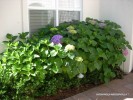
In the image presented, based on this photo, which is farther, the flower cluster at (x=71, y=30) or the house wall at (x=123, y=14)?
the house wall at (x=123, y=14)

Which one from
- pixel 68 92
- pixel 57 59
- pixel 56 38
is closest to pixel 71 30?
pixel 56 38

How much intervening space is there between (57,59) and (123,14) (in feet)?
7.00

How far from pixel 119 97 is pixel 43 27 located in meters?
2.05

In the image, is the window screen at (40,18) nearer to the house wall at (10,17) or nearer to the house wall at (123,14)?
the house wall at (10,17)

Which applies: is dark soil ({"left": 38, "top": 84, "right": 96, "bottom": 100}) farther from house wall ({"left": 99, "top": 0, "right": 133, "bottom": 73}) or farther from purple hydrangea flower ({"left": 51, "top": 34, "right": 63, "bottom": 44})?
house wall ({"left": 99, "top": 0, "right": 133, "bottom": 73})

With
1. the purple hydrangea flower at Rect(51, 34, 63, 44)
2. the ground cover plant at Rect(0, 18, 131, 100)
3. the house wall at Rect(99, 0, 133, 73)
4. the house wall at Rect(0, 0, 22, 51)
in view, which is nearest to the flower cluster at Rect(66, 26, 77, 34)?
the ground cover plant at Rect(0, 18, 131, 100)

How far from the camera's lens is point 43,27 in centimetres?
417

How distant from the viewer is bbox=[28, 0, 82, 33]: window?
13.2ft

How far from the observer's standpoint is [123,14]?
4.39 metres

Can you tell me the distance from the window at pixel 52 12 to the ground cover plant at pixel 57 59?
0.27m

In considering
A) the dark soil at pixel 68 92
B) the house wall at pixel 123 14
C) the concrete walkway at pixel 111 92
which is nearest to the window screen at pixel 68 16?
the house wall at pixel 123 14

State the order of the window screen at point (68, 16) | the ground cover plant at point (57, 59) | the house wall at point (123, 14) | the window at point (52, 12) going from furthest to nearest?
the window screen at point (68, 16)
the house wall at point (123, 14)
the window at point (52, 12)
the ground cover plant at point (57, 59)

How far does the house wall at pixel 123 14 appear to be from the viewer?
427 centimetres

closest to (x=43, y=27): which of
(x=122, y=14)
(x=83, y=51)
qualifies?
(x=83, y=51)
